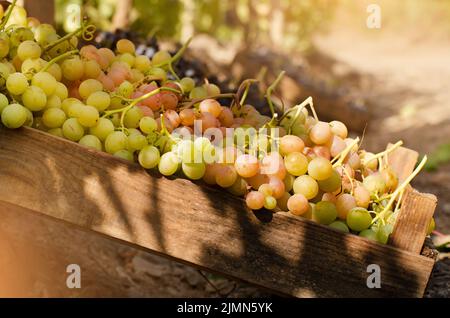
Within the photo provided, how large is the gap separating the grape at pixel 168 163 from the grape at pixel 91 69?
0.39 metres

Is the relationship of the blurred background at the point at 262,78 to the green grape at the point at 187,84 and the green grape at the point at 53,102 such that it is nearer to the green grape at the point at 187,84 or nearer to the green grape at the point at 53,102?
the green grape at the point at 187,84

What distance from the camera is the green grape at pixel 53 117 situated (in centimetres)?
182

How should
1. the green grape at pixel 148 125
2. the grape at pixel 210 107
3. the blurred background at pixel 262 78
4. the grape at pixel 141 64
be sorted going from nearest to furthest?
1. the green grape at pixel 148 125
2. the grape at pixel 210 107
3. the grape at pixel 141 64
4. the blurred background at pixel 262 78

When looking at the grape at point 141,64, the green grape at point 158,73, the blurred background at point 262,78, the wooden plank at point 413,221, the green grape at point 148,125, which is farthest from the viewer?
the blurred background at point 262,78

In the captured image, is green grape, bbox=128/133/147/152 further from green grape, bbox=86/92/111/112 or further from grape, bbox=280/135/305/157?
grape, bbox=280/135/305/157

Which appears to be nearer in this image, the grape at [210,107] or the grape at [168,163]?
the grape at [168,163]

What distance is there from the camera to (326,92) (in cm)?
640

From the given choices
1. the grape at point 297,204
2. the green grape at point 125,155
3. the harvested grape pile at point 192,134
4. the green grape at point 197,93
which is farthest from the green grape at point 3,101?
the grape at point 297,204

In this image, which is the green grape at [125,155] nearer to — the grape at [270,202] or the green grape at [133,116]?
the green grape at [133,116]

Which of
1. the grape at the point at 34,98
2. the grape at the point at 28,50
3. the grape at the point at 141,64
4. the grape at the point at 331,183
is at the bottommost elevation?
the grape at the point at 331,183

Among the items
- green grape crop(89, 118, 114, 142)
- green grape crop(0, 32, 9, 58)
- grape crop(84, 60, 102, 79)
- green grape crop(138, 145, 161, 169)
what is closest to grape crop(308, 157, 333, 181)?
green grape crop(138, 145, 161, 169)

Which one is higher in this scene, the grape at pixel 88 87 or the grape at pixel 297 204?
the grape at pixel 88 87

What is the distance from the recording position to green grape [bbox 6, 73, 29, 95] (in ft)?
5.83

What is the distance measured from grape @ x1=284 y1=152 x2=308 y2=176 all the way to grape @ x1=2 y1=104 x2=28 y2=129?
724mm
